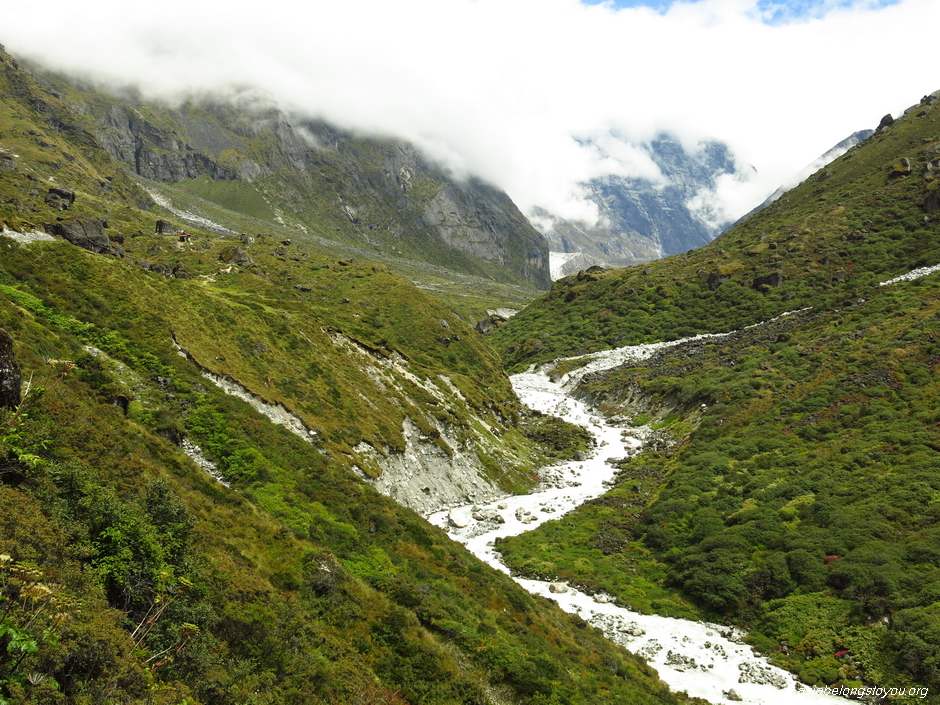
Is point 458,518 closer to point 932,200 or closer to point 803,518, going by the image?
point 803,518

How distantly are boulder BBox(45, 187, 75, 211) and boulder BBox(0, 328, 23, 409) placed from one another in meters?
122

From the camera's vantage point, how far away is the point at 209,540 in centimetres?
1644

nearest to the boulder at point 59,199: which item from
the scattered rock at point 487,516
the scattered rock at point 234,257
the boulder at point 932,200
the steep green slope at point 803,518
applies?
the scattered rock at point 234,257

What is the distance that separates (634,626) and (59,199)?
135 meters

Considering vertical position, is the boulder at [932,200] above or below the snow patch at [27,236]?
above

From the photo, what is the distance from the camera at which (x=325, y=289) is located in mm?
103812

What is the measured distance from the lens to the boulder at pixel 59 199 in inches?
4550

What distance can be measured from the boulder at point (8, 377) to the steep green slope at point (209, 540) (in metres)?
0.09

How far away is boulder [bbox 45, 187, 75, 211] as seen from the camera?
11556 centimetres

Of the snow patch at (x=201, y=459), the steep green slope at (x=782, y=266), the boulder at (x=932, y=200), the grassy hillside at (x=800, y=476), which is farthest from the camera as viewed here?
the boulder at (x=932, y=200)

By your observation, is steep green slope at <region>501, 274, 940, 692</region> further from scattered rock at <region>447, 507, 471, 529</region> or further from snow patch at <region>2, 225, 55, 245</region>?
snow patch at <region>2, 225, 55, 245</region>

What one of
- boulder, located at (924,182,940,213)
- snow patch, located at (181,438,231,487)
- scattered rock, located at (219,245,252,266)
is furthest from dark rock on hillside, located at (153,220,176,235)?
boulder, located at (924,182,940,213)

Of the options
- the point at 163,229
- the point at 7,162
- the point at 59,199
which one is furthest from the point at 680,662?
the point at 7,162

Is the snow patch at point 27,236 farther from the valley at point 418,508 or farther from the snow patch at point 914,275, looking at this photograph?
the snow patch at point 914,275
